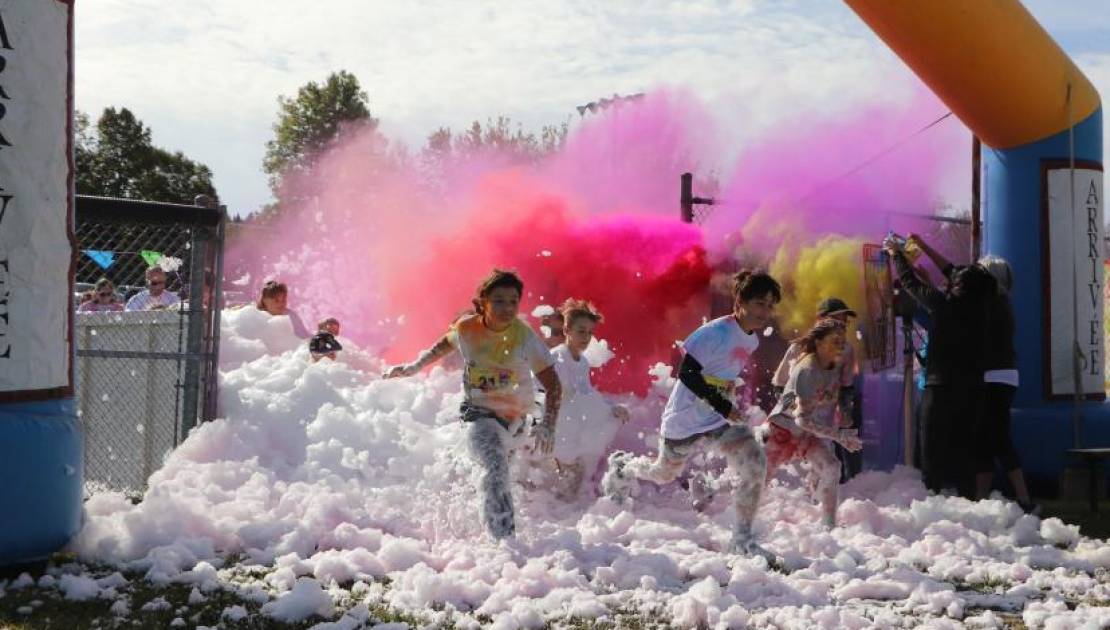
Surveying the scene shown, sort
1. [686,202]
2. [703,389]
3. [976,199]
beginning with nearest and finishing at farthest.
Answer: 1. [703,389]
2. [976,199]
3. [686,202]

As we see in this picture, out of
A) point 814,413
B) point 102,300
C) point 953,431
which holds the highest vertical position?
point 102,300

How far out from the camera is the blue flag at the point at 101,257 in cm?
831

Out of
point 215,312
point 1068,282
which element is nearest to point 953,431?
point 1068,282

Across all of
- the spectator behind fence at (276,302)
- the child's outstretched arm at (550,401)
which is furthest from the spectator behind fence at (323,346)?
the child's outstretched arm at (550,401)

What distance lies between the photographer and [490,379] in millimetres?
6973

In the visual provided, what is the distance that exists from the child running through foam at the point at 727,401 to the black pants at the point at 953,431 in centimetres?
213

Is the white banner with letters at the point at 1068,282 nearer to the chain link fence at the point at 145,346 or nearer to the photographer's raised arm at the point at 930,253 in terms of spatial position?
the photographer's raised arm at the point at 930,253

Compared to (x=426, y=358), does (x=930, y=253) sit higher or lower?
higher

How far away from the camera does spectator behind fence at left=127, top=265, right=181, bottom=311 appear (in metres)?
10.6

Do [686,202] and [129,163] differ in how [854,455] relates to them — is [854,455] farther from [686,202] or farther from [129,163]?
[129,163]

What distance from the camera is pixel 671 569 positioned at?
6094 millimetres

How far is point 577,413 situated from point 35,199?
422cm

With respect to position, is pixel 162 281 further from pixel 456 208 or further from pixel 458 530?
pixel 458 530

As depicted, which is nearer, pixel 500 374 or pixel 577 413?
Result: pixel 500 374
